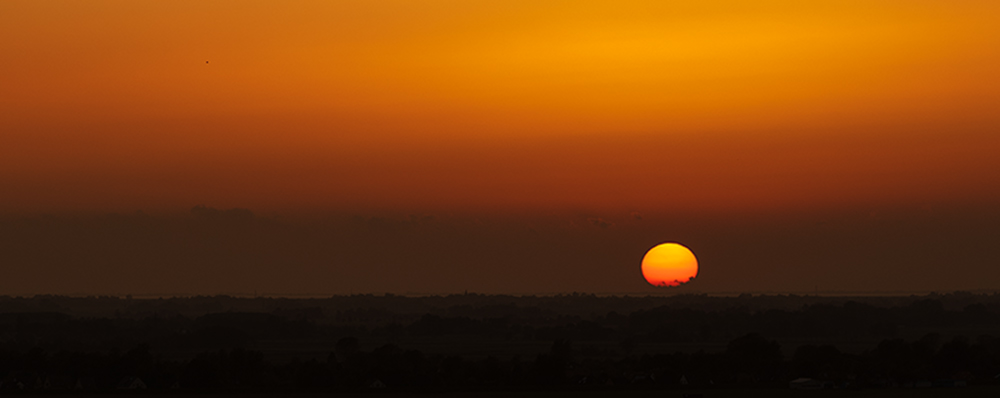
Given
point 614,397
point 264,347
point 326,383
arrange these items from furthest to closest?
point 264,347, point 326,383, point 614,397

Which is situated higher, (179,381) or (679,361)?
(679,361)

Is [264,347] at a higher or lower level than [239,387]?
higher

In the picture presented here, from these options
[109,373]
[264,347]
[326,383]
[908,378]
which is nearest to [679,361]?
[908,378]

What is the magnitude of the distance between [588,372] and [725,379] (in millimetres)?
13004

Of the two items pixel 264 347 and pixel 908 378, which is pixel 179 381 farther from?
pixel 264 347

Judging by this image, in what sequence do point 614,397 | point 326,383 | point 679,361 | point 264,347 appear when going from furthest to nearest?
point 264,347, point 679,361, point 326,383, point 614,397

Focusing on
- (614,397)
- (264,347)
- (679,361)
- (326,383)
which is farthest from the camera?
(264,347)

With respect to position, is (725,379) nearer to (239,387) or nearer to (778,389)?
(778,389)

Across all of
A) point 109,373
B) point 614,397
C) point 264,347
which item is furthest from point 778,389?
point 264,347

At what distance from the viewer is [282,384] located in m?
105

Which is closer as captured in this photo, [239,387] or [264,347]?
[239,387]

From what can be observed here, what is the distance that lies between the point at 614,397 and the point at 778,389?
15810 millimetres

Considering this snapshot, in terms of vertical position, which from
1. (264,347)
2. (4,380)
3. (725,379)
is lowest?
(4,380)

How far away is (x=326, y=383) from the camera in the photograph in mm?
104438
